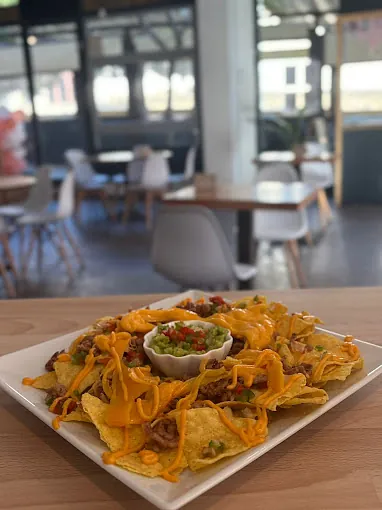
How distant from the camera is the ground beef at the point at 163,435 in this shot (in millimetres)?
670

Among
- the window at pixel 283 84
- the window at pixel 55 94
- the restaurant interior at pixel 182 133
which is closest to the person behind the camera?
the restaurant interior at pixel 182 133

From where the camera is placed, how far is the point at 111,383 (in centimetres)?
78

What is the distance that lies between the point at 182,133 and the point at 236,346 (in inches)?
317

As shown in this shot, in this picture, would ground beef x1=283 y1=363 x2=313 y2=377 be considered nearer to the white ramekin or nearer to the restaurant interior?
the white ramekin

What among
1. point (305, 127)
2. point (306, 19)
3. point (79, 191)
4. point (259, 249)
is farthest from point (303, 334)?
point (306, 19)

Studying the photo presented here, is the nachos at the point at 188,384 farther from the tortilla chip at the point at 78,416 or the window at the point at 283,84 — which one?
the window at the point at 283,84

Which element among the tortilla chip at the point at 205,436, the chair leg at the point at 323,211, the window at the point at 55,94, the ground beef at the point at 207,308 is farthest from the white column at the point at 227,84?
the tortilla chip at the point at 205,436

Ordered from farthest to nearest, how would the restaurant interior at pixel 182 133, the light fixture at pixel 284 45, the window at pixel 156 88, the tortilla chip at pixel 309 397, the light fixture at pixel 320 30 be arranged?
1. the window at pixel 156 88
2. the light fixture at pixel 284 45
3. the light fixture at pixel 320 30
4. the restaurant interior at pixel 182 133
5. the tortilla chip at pixel 309 397

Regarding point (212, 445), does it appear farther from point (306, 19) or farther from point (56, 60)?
point (56, 60)

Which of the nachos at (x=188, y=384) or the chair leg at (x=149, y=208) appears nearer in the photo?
the nachos at (x=188, y=384)

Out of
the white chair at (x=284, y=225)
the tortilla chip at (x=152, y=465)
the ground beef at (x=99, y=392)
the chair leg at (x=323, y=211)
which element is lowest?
the chair leg at (x=323, y=211)

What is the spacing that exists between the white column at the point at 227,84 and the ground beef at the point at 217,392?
6187mm

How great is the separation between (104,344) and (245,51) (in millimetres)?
7651

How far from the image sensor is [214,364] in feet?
2.62
